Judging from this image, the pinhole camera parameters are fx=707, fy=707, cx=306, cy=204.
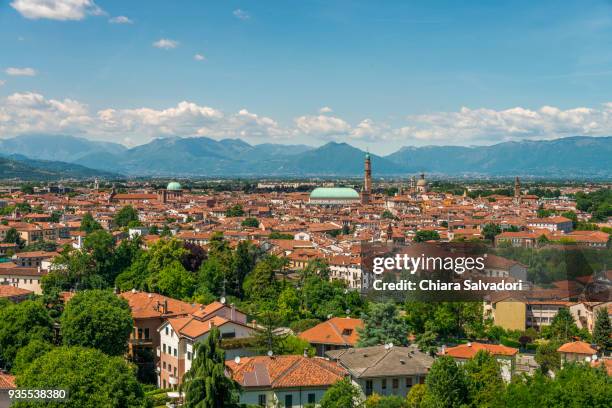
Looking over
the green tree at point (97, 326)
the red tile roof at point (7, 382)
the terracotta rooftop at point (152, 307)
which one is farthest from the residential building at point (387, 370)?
the red tile roof at point (7, 382)

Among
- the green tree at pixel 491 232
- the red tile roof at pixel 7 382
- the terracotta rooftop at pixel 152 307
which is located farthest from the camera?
the green tree at pixel 491 232

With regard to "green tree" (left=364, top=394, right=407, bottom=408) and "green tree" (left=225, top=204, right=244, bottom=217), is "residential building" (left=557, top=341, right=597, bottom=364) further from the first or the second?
"green tree" (left=225, top=204, right=244, bottom=217)

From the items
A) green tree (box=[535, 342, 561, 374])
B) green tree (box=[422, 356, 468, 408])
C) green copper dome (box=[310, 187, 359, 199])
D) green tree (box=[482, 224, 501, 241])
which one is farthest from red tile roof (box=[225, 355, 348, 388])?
green copper dome (box=[310, 187, 359, 199])

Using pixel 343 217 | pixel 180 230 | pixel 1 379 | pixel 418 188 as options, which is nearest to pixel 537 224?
pixel 343 217

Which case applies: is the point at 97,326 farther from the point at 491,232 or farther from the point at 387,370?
the point at 491,232

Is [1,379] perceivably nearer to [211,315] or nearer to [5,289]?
[211,315]

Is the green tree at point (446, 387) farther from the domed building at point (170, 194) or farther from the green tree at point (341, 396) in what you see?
the domed building at point (170, 194)
